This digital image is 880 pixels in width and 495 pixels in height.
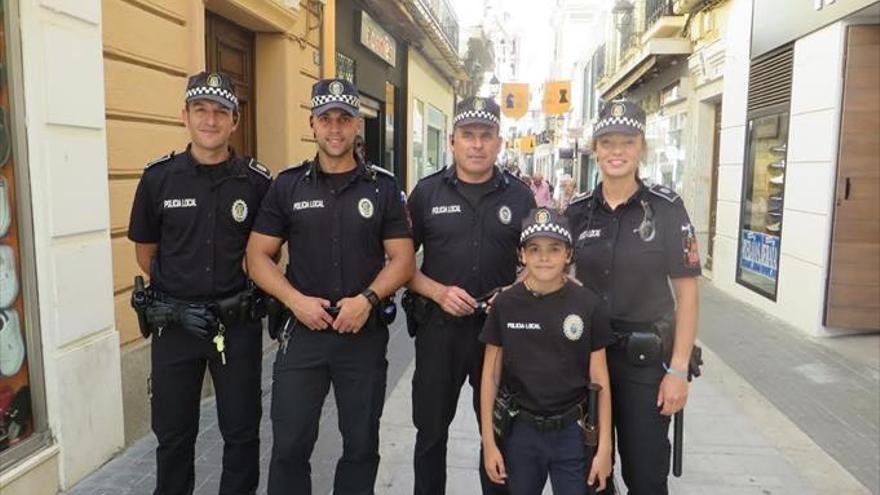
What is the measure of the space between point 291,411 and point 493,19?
3288cm

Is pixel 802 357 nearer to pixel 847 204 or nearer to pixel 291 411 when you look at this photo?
pixel 847 204

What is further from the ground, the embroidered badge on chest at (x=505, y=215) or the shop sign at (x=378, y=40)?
the shop sign at (x=378, y=40)

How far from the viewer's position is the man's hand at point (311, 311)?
308 cm

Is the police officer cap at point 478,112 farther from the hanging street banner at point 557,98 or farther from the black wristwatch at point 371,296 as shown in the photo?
the hanging street banner at point 557,98

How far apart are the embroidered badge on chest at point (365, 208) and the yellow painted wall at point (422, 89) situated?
11.5 m

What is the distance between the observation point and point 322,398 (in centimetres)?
325

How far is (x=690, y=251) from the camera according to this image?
2865 millimetres

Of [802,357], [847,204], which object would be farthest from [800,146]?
[802,357]

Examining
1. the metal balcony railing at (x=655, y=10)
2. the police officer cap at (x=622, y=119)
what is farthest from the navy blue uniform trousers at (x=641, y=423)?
the metal balcony railing at (x=655, y=10)

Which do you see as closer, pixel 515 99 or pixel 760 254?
pixel 760 254

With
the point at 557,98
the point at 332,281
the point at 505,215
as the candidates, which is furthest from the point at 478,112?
the point at 557,98

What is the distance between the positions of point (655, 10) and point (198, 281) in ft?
→ 48.6

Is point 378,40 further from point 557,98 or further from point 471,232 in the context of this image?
point 471,232

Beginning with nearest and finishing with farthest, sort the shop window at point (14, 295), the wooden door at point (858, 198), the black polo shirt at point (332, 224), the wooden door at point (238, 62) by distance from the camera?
the black polo shirt at point (332, 224) < the shop window at point (14, 295) < the wooden door at point (238, 62) < the wooden door at point (858, 198)
